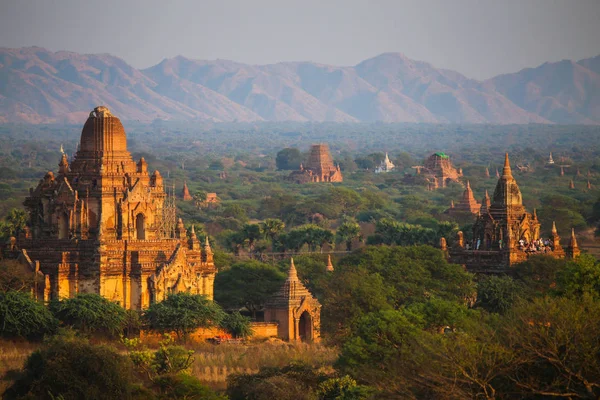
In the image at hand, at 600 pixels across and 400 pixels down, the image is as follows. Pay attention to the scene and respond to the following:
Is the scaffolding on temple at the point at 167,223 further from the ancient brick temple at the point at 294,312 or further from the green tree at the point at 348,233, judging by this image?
the green tree at the point at 348,233

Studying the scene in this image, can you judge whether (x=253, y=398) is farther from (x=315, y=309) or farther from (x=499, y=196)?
(x=499, y=196)

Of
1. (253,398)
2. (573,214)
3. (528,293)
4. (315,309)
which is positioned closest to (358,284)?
(315,309)

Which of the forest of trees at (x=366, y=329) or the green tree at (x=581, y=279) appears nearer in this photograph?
the forest of trees at (x=366, y=329)

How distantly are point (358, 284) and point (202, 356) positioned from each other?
342 inches

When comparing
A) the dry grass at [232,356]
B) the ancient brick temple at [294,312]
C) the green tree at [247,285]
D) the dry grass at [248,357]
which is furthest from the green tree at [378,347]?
the green tree at [247,285]

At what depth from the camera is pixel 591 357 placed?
33.7m

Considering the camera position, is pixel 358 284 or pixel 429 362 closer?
pixel 429 362

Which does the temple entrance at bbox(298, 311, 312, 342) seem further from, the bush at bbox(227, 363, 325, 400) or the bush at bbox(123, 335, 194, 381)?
the bush at bbox(227, 363, 325, 400)

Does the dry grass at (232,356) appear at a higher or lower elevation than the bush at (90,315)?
lower

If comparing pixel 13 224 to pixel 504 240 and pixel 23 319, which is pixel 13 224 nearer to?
pixel 504 240

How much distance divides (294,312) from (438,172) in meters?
130

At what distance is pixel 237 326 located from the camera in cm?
5475

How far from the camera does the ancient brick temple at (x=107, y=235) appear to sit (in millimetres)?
55031

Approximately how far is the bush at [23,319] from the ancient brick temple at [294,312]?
8788 millimetres
